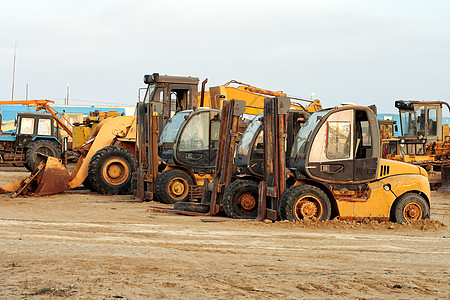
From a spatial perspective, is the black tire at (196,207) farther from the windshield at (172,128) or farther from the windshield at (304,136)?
the windshield at (172,128)

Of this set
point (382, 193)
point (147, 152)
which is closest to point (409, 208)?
point (382, 193)

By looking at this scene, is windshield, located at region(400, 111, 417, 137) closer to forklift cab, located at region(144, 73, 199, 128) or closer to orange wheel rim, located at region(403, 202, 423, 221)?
forklift cab, located at region(144, 73, 199, 128)

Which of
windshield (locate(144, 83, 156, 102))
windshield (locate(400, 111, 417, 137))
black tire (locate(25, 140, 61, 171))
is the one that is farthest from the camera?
black tire (locate(25, 140, 61, 171))

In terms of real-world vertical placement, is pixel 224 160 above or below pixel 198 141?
below

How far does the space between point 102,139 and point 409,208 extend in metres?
8.98

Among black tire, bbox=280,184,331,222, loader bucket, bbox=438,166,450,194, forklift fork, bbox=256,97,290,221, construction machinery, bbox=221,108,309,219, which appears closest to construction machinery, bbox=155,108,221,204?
construction machinery, bbox=221,108,309,219

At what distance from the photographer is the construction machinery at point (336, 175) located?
34.2 feet

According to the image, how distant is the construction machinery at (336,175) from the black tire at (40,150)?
1674cm

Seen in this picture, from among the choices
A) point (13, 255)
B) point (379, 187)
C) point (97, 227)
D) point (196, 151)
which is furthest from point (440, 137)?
point (13, 255)

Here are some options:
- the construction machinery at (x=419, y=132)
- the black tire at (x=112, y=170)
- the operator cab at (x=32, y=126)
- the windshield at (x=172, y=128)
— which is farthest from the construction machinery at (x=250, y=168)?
the operator cab at (x=32, y=126)

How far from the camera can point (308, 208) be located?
10406 mm

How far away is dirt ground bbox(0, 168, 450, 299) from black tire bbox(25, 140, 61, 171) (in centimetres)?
1419

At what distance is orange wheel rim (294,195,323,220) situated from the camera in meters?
10.4

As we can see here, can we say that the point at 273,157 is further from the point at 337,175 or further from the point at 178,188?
the point at 178,188
